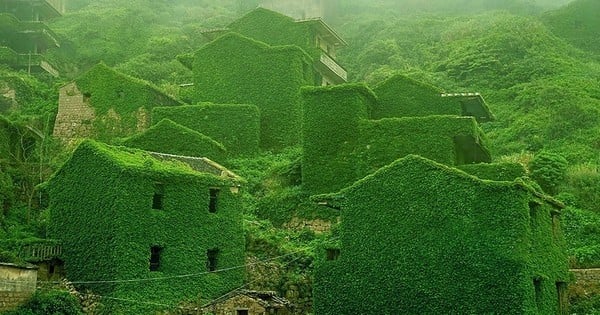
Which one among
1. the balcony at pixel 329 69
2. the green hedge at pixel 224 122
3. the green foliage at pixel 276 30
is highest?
the green foliage at pixel 276 30

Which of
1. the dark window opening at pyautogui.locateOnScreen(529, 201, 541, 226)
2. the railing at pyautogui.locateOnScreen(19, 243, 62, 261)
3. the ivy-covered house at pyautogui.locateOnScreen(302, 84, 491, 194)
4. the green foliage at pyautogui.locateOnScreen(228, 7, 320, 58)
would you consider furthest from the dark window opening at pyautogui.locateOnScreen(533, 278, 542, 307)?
the green foliage at pyautogui.locateOnScreen(228, 7, 320, 58)

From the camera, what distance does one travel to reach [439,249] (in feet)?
88.3

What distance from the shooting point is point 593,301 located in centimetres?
3100

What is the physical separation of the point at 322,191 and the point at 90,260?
12.4 metres

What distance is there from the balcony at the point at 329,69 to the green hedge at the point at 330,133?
50.8 feet

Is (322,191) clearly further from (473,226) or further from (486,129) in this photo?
(486,129)

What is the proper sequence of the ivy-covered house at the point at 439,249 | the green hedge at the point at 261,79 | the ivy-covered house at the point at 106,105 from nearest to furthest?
the ivy-covered house at the point at 439,249 < the ivy-covered house at the point at 106,105 < the green hedge at the point at 261,79

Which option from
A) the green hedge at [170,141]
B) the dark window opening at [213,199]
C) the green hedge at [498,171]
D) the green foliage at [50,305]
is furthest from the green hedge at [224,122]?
the green foliage at [50,305]

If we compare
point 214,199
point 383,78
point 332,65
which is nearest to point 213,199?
point 214,199

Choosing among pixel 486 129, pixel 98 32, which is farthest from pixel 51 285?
pixel 98 32

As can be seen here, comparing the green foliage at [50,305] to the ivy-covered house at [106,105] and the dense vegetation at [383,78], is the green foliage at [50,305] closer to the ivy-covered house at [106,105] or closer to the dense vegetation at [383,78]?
the dense vegetation at [383,78]

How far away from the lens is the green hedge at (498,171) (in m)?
33.9

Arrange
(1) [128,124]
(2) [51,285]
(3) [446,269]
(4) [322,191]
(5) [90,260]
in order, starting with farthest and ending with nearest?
(1) [128,124], (4) [322,191], (5) [90,260], (2) [51,285], (3) [446,269]

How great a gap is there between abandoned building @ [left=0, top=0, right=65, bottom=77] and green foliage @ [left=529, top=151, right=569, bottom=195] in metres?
40.0
